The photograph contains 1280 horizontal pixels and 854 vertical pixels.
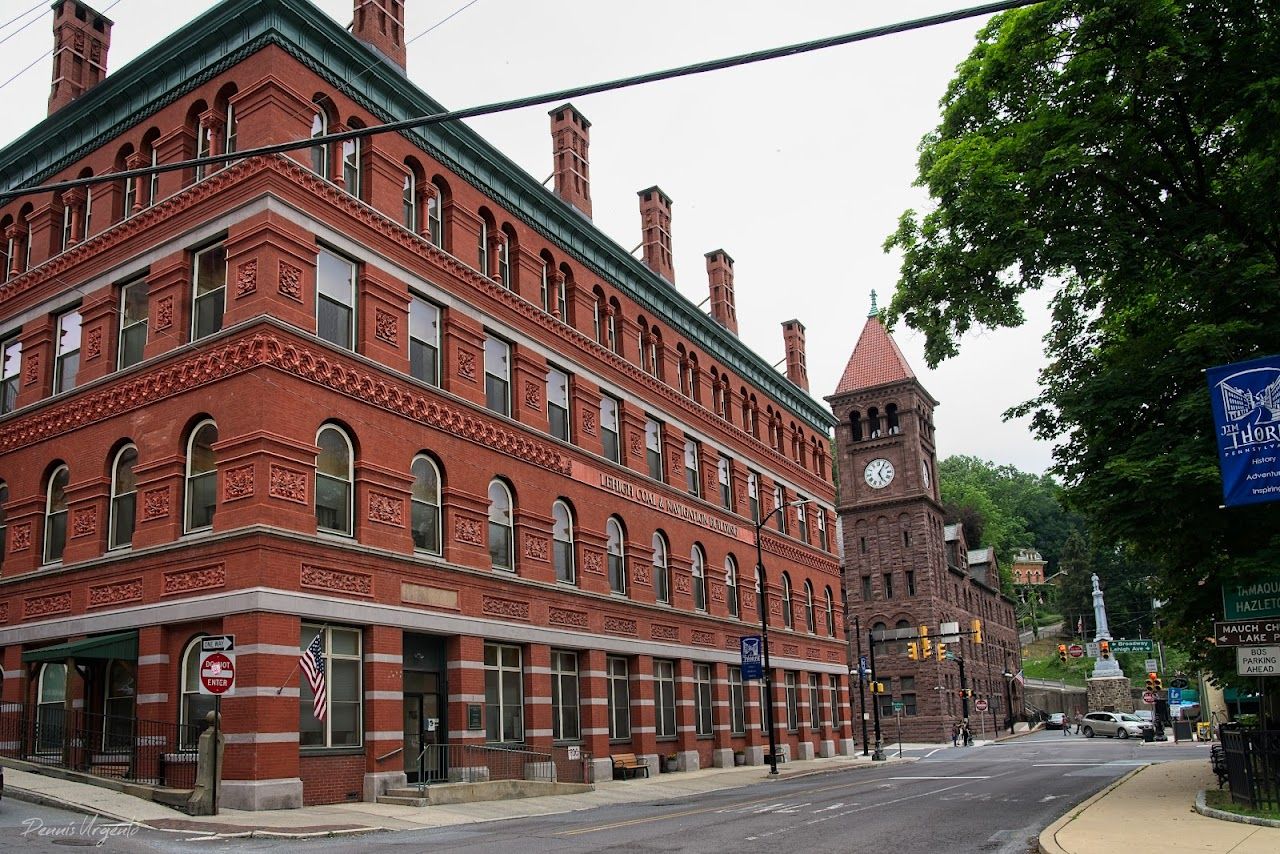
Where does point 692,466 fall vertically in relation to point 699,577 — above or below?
above

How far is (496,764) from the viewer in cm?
2645

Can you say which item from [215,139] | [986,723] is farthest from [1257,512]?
[986,723]

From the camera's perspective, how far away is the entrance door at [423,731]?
24.5m

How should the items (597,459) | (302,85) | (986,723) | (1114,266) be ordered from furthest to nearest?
(986,723)
(597,459)
(302,85)
(1114,266)

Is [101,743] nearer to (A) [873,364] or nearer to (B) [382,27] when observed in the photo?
(B) [382,27]

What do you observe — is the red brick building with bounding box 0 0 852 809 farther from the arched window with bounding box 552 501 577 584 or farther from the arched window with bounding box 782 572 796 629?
the arched window with bounding box 782 572 796 629

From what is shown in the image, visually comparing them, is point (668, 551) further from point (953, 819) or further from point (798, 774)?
point (953, 819)

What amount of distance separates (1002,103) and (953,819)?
14.2 metres

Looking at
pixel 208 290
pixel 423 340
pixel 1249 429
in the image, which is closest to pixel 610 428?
pixel 423 340

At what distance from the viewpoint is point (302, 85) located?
2417cm

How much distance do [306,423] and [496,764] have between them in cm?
973

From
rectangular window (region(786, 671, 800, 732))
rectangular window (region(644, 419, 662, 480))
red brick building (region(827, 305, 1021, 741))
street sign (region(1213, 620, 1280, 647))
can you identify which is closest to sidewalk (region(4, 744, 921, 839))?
street sign (region(1213, 620, 1280, 647))

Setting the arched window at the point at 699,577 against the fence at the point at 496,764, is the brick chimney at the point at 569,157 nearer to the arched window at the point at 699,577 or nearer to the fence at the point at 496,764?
the arched window at the point at 699,577

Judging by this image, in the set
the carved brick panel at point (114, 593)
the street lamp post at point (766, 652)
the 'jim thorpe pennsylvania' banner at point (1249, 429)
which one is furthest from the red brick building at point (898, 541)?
the 'jim thorpe pennsylvania' banner at point (1249, 429)
